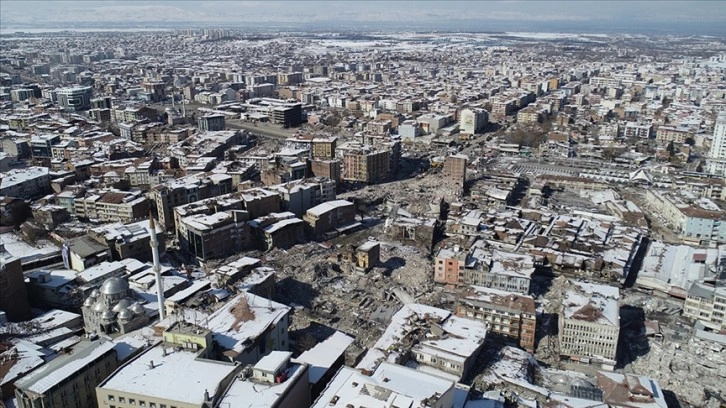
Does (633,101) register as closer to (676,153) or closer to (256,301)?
(676,153)

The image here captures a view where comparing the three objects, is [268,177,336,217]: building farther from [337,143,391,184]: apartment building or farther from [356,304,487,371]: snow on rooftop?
[356,304,487,371]: snow on rooftop

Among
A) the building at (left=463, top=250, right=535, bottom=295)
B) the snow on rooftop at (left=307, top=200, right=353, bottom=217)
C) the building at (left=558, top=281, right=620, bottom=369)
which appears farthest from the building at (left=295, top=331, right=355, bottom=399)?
the snow on rooftop at (left=307, top=200, right=353, bottom=217)

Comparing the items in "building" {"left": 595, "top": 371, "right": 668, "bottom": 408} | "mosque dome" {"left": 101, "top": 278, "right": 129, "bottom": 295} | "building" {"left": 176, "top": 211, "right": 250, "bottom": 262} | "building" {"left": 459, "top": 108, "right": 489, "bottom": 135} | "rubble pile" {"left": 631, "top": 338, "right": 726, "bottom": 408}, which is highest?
"building" {"left": 459, "top": 108, "right": 489, "bottom": 135}

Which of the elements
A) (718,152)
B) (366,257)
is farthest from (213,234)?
(718,152)

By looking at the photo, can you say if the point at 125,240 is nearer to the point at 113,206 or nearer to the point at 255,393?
the point at 113,206

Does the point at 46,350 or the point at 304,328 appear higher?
the point at 46,350

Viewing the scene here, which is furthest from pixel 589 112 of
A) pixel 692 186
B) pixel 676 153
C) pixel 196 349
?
pixel 196 349
